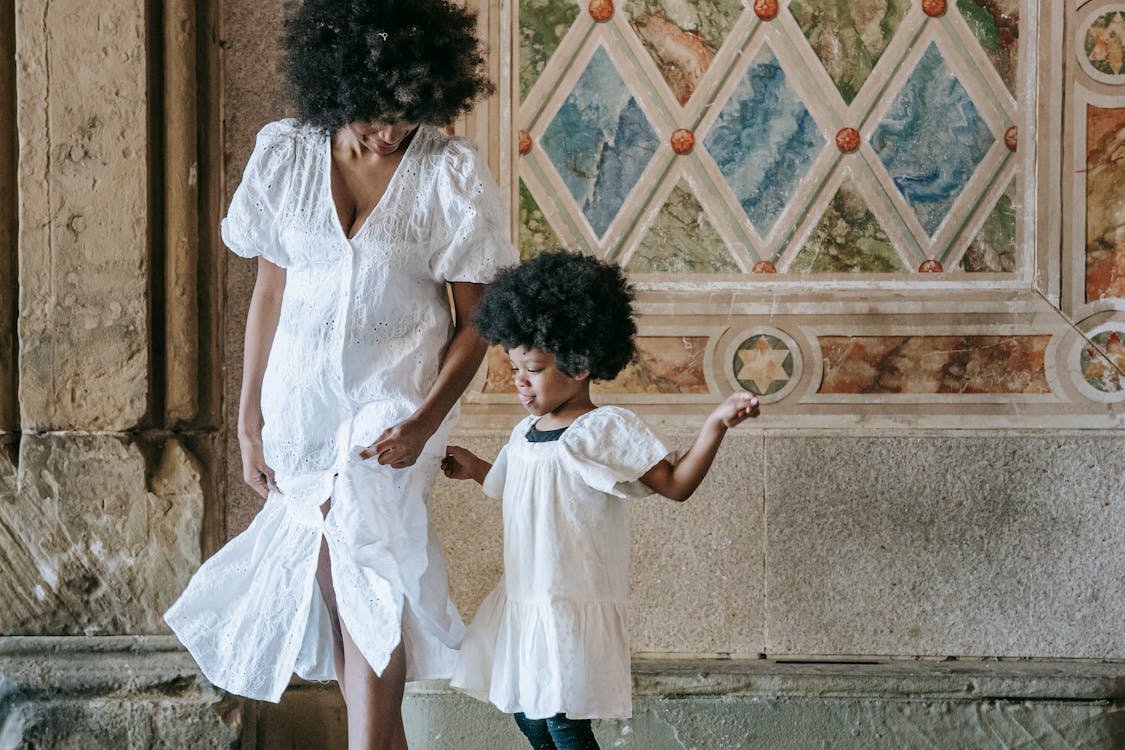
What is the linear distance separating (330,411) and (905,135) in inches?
69.9

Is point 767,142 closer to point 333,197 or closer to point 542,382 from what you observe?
point 542,382

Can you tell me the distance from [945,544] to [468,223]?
1627 mm

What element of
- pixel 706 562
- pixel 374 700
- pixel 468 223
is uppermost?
pixel 468 223

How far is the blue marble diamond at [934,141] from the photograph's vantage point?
10.7ft

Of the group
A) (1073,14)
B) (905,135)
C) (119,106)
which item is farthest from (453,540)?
(1073,14)

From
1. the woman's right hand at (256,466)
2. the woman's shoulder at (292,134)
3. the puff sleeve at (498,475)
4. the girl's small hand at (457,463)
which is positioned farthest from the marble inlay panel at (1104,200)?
the woman's right hand at (256,466)

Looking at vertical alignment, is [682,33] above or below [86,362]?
above

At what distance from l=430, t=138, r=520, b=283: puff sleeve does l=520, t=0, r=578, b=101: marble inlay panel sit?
989mm

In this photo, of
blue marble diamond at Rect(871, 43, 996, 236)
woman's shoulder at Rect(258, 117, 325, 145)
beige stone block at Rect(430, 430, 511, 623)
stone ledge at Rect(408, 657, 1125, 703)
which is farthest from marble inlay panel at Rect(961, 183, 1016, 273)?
woman's shoulder at Rect(258, 117, 325, 145)

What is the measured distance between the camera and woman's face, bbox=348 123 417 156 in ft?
7.61

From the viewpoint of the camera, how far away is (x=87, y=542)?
3.09 metres

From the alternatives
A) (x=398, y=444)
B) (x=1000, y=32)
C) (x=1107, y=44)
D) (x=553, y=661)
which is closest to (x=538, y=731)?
(x=553, y=661)

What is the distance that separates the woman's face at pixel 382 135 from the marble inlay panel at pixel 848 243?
131cm

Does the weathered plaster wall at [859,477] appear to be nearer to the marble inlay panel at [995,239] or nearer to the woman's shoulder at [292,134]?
the marble inlay panel at [995,239]
